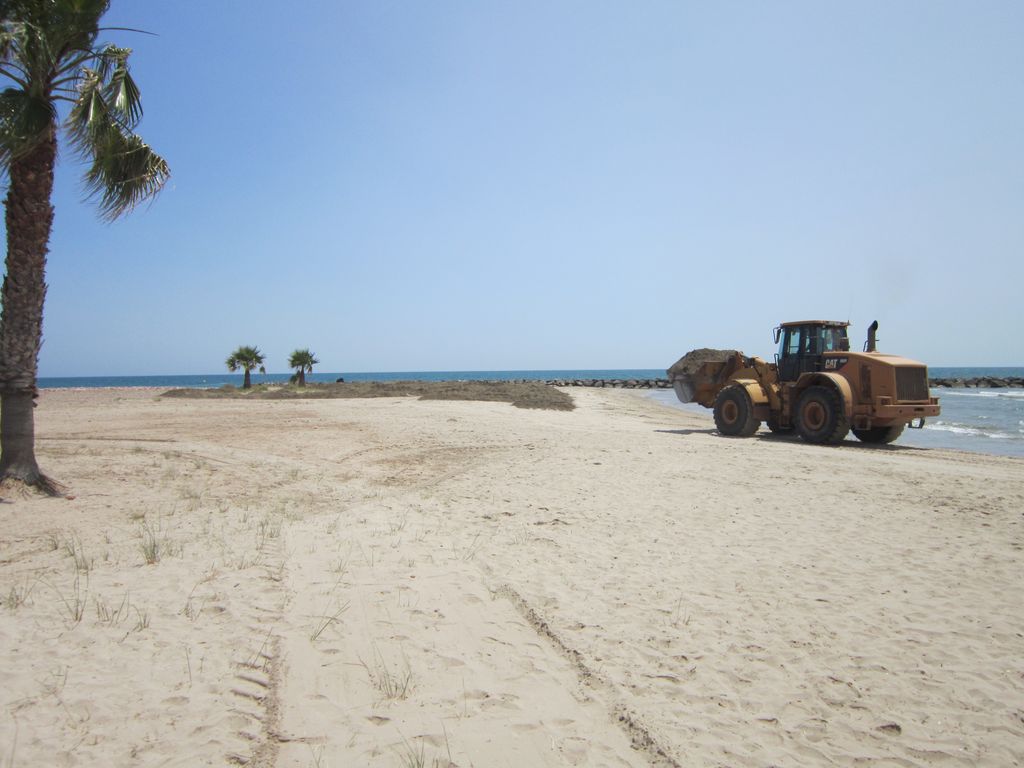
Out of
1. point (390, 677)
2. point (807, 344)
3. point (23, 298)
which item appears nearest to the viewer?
point (390, 677)

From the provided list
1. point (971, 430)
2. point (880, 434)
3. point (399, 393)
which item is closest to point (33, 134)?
point (880, 434)

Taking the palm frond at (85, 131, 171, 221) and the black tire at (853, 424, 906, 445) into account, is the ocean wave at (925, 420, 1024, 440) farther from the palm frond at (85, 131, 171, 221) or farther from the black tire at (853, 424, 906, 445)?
the palm frond at (85, 131, 171, 221)

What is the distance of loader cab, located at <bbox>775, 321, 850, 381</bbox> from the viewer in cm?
1634

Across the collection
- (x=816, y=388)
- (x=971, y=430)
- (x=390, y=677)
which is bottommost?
(x=390, y=677)

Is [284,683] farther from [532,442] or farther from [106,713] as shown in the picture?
[532,442]

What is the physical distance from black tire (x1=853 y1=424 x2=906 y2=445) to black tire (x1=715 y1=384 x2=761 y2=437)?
2.77 m

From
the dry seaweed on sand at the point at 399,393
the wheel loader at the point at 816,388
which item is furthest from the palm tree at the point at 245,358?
the wheel loader at the point at 816,388

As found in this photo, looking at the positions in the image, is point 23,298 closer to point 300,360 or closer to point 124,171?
point 124,171

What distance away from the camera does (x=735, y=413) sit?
17.2 meters

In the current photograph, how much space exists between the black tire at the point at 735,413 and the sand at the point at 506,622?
21.9 feet

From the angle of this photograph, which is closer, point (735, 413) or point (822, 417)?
point (822, 417)

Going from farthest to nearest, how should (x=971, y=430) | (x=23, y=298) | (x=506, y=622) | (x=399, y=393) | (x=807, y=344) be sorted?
(x=399, y=393) → (x=971, y=430) → (x=807, y=344) → (x=23, y=298) → (x=506, y=622)

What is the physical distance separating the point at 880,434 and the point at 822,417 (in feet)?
8.35

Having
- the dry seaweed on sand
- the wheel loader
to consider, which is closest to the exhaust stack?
the wheel loader
